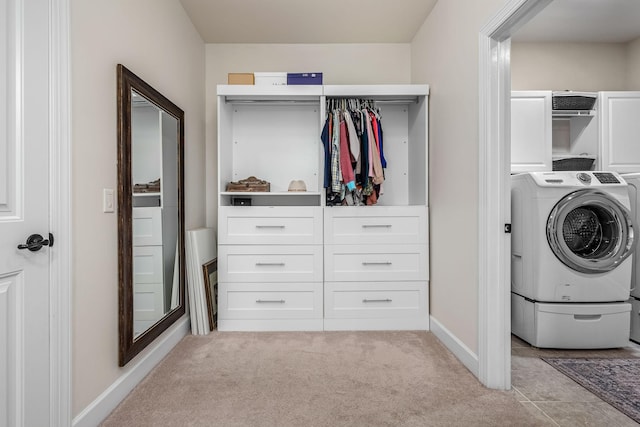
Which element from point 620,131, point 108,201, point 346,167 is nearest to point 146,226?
point 108,201

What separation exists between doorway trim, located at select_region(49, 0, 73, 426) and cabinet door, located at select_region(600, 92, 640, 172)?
3.98 metres

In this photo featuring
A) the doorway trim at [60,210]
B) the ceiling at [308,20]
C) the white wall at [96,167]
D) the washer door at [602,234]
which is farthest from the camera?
the ceiling at [308,20]

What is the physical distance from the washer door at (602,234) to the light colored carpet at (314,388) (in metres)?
1.06

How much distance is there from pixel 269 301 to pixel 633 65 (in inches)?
161

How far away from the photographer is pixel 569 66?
333cm

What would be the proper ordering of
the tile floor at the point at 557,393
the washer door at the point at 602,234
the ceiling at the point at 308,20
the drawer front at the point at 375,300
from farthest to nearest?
1. the drawer front at the point at 375,300
2. the ceiling at the point at 308,20
3. the washer door at the point at 602,234
4. the tile floor at the point at 557,393

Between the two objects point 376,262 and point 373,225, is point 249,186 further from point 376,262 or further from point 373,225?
point 376,262

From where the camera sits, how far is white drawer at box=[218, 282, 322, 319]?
2.76 meters

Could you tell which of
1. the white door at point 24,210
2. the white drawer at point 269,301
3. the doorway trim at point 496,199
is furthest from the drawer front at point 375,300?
the white door at point 24,210

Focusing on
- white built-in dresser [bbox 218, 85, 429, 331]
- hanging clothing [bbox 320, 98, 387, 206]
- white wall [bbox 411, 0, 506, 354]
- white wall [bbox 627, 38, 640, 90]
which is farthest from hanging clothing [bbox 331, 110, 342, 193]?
white wall [bbox 627, 38, 640, 90]

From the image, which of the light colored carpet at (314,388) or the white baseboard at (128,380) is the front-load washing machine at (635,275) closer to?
the light colored carpet at (314,388)

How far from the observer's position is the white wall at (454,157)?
2057 millimetres

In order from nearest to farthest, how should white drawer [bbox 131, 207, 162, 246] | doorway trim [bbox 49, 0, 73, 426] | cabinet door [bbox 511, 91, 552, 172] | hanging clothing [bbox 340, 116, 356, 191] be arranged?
doorway trim [bbox 49, 0, 73, 426] < white drawer [bbox 131, 207, 162, 246] < hanging clothing [bbox 340, 116, 356, 191] < cabinet door [bbox 511, 91, 552, 172]

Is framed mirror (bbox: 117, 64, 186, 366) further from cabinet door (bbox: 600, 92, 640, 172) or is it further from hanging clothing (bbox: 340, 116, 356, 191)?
cabinet door (bbox: 600, 92, 640, 172)
